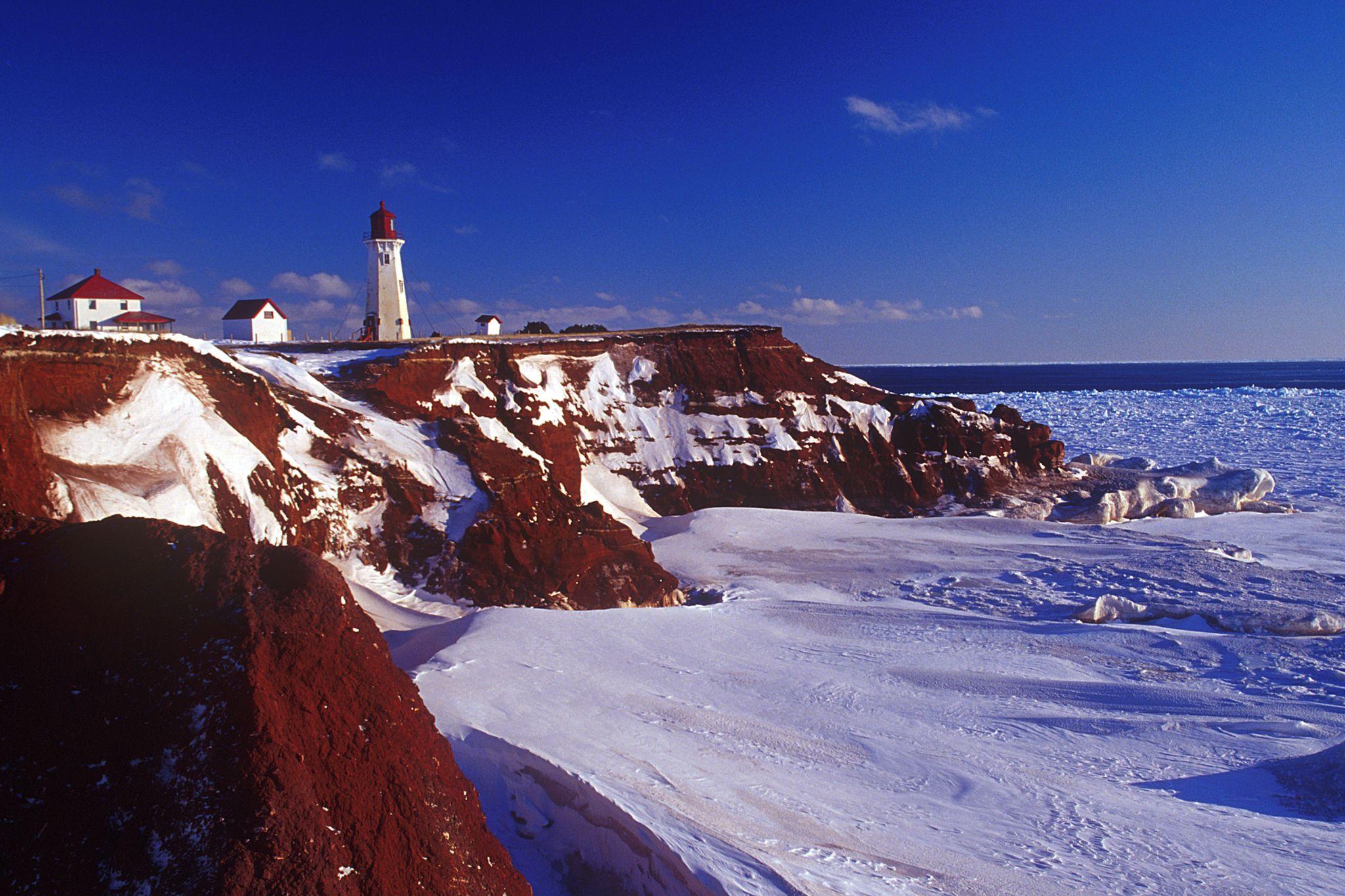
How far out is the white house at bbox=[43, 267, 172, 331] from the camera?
2661 centimetres

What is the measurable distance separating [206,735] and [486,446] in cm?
1213

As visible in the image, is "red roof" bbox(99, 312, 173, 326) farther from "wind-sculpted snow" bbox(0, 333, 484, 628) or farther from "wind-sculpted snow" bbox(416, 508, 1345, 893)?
"wind-sculpted snow" bbox(416, 508, 1345, 893)

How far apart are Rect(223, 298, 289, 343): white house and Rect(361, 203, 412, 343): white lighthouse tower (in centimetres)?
313

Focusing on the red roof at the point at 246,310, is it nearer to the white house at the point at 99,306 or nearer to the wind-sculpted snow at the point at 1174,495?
the white house at the point at 99,306

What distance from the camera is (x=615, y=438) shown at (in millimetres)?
23781

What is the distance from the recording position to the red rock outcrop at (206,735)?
4141 mm

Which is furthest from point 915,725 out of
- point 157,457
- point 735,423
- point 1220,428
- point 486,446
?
point 1220,428

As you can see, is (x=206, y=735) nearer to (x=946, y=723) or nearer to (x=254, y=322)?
(x=946, y=723)

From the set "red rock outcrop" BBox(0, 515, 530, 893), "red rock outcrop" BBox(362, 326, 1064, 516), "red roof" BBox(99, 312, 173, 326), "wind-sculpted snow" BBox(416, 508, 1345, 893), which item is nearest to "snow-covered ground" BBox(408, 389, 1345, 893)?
"wind-sculpted snow" BBox(416, 508, 1345, 893)

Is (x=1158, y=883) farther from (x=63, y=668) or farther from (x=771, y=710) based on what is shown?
(x=63, y=668)

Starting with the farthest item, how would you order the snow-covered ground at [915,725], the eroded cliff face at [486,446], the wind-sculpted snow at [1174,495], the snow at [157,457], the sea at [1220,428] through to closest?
the sea at [1220,428] < the wind-sculpted snow at [1174,495] < the eroded cliff face at [486,446] < the snow at [157,457] < the snow-covered ground at [915,725]

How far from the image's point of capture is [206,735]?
4.45 meters

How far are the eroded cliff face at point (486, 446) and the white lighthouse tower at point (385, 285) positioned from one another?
8518 millimetres

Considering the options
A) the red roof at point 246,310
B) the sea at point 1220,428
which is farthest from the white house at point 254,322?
the sea at point 1220,428
